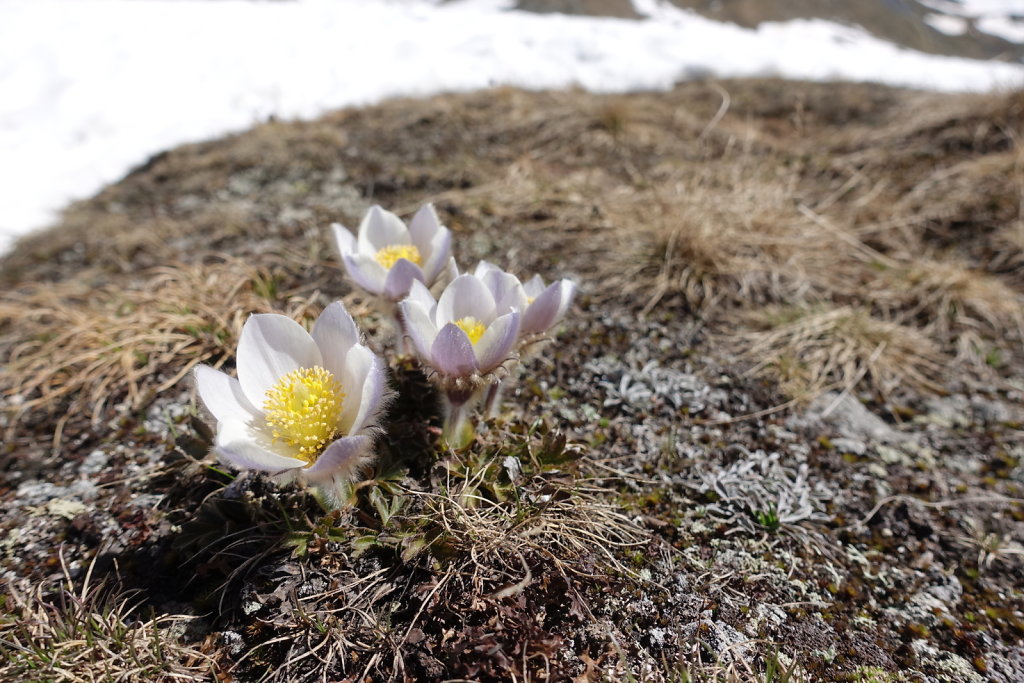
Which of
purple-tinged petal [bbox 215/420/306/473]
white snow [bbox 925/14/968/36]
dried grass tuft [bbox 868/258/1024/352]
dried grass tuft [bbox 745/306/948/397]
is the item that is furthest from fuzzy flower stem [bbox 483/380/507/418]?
white snow [bbox 925/14/968/36]

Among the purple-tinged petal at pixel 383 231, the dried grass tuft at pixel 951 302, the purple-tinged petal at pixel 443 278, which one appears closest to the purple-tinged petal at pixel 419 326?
the purple-tinged petal at pixel 443 278

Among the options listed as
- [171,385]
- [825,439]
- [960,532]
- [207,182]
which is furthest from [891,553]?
[207,182]

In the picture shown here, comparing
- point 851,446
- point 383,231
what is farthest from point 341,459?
point 851,446

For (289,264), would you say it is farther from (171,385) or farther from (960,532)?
(960,532)

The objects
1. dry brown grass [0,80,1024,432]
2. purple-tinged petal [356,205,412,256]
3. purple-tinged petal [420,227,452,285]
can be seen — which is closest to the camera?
purple-tinged petal [420,227,452,285]

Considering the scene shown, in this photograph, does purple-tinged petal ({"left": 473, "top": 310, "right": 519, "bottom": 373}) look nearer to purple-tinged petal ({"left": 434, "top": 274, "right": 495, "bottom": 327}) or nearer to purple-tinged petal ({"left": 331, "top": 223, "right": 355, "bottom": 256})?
purple-tinged petal ({"left": 434, "top": 274, "right": 495, "bottom": 327})

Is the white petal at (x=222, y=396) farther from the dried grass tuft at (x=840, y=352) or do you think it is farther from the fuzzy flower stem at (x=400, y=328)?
the dried grass tuft at (x=840, y=352)

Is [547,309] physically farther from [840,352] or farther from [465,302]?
[840,352]
